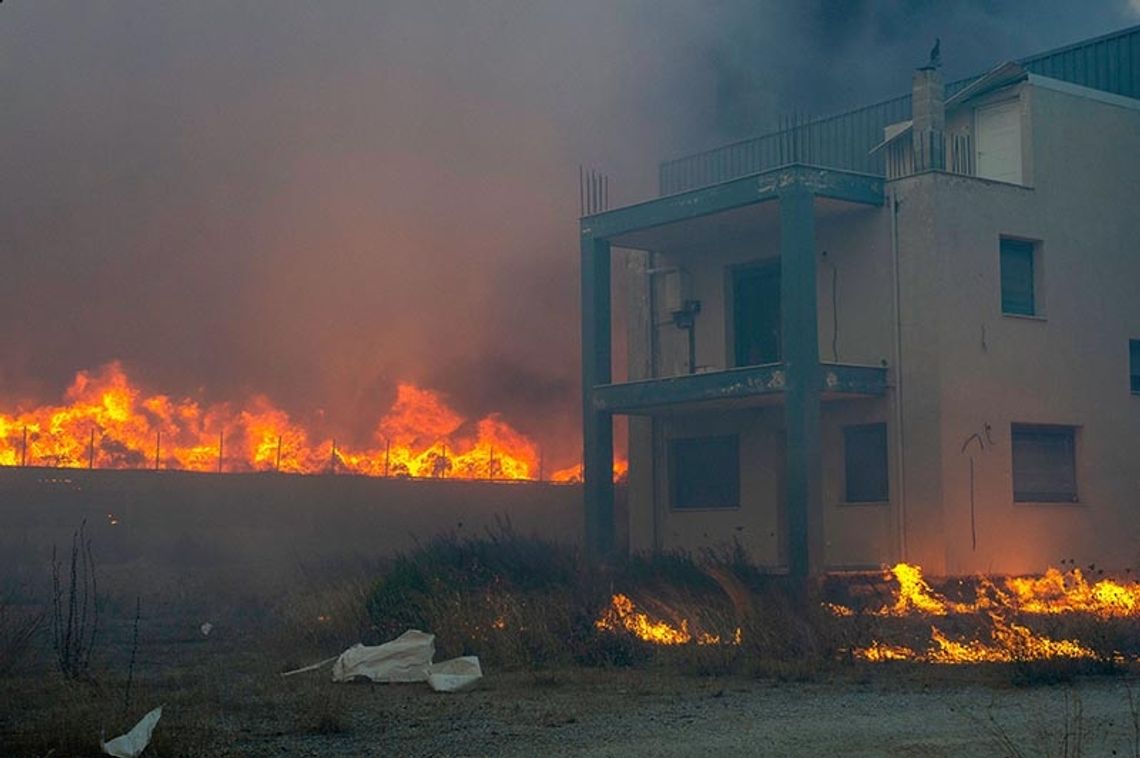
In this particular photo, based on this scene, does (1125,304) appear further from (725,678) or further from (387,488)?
(387,488)

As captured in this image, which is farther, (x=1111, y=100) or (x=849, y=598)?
(x=1111, y=100)

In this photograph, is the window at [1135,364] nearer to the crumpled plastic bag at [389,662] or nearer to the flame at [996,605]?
the flame at [996,605]

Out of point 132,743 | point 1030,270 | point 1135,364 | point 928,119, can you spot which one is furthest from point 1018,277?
point 132,743

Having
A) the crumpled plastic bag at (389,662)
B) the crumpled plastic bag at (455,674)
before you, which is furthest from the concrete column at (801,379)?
the crumpled plastic bag at (389,662)

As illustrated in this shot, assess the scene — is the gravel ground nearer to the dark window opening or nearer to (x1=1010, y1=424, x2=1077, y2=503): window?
(x1=1010, y1=424, x2=1077, y2=503): window

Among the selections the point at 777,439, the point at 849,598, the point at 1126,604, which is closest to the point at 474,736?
the point at 849,598

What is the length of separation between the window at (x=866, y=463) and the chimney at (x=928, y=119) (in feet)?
14.7

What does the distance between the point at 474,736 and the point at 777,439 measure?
1609 centimetres

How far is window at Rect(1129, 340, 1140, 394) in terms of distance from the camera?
25.8m

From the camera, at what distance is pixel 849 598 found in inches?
871

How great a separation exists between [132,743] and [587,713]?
13.5ft

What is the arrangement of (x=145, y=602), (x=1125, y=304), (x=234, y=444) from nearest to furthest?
(x=1125, y=304)
(x=145, y=602)
(x=234, y=444)

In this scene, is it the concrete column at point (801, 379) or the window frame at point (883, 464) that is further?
the window frame at point (883, 464)

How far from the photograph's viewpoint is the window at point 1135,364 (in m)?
25.8
